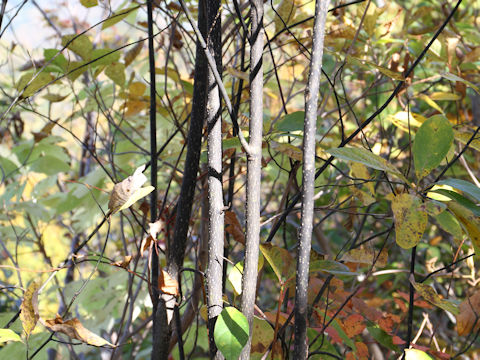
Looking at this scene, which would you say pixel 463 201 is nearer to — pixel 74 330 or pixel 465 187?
pixel 465 187

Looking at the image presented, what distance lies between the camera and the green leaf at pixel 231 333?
0.45m

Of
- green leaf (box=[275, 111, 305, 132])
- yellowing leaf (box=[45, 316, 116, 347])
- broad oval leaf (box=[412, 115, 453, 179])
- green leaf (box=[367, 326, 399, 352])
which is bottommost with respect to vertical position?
green leaf (box=[367, 326, 399, 352])

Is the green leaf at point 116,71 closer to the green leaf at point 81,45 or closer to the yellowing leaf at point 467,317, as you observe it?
the green leaf at point 81,45

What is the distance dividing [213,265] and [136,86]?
554mm

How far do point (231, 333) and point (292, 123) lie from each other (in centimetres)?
28

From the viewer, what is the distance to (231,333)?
1.52 feet

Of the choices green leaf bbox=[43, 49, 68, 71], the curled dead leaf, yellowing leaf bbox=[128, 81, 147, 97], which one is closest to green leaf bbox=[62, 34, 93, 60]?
green leaf bbox=[43, 49, 68, 71]

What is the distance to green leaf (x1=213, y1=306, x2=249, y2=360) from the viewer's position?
45cm

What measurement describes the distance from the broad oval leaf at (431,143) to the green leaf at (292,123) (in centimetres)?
15

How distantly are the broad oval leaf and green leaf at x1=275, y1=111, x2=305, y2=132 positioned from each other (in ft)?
0.49

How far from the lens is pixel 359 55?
3.30ft

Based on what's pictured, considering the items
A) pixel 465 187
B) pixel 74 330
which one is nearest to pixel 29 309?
pixel 74 330

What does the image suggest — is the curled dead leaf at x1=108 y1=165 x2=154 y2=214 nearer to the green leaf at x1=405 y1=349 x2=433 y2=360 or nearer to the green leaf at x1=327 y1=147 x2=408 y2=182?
the green leaf at x1=327 y1=147 x2=408 y2=182

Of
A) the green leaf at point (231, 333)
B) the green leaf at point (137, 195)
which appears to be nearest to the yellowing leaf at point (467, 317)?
the green leaf at point (231, 333)
